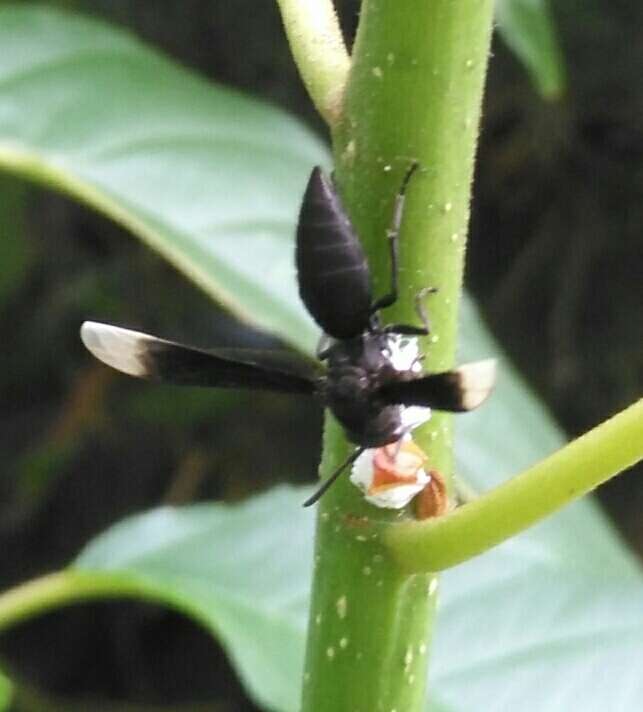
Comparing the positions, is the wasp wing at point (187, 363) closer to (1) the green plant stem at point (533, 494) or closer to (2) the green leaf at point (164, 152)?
(1) the green plant stem at point (533, 494)

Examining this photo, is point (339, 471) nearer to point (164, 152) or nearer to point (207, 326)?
point (164, 152)

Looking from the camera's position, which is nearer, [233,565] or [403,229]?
[403,229]

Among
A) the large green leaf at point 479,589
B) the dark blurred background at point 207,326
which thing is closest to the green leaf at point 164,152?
the large green leaf at point 479,589

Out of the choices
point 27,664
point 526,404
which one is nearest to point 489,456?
point 526,404

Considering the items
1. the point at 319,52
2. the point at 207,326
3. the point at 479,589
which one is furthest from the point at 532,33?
Result: the point at 207,326

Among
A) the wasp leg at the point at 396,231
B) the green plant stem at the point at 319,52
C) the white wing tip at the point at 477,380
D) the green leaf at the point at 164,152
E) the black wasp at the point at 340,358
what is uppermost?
the green plant stem at the point at 319,52

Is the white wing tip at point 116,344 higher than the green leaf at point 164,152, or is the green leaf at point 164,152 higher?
the white wing tip at point 116,344
